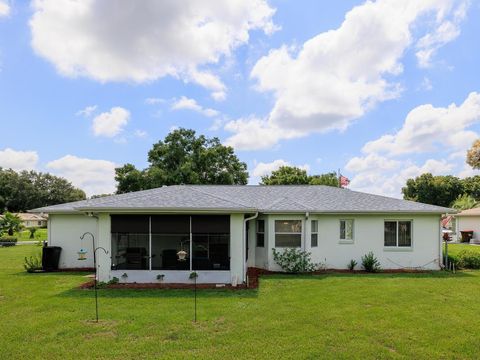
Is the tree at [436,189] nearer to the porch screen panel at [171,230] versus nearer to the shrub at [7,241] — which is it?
the porch screen panel at [171,230]

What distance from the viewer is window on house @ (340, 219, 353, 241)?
1494 centimetres

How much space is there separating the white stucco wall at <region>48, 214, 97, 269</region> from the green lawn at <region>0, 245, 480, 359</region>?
13.0 feet

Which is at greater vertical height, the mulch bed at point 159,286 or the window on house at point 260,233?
the window on house at point 260,233

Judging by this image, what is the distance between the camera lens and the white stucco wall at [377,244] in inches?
579

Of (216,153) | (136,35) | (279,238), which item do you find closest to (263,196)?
(279,238)

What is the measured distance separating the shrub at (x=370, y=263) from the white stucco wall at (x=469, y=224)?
1957 centimetres

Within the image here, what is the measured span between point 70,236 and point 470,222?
1212 inches

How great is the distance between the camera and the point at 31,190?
68875mm

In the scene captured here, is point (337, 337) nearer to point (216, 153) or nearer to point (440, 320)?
point (440, 320)

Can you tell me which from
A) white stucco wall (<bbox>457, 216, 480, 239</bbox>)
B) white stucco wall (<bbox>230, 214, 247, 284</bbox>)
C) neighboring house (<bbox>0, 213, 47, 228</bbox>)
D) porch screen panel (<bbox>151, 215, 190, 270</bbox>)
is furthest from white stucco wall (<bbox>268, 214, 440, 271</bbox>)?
neighboring house (<bbox>0, 213, 47, 228</bbox>)

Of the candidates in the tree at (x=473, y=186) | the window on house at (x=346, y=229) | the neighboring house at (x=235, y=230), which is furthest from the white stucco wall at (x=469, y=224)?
the tree at (x=473, y=186)

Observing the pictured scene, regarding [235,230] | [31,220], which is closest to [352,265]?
[235,230]

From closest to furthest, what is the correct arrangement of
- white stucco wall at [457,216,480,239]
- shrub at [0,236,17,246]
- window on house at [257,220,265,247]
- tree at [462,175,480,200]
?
window on house at [257,220,265,247], white stucco wall at [457,216,480,239], shrub at [0,236,17,246], tree at [462,175,480,200]

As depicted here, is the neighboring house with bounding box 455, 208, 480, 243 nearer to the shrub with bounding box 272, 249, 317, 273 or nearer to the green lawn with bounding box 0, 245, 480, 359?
the green lawn with bounding box 0, 245, 480, 359
